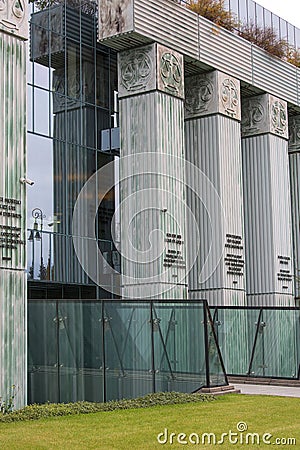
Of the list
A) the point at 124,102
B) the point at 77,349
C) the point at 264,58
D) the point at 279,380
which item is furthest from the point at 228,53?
the point at 77,349

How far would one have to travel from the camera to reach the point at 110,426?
463 inches

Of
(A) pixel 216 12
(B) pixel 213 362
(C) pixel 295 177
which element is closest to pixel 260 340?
(B) pixel 213 362

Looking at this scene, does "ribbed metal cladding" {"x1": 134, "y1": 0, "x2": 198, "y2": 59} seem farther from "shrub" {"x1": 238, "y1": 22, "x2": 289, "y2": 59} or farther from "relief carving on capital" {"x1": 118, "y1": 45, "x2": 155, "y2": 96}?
"shrub" {"x1": 238, "y1": 22, "x2": 289, "y2": 59}

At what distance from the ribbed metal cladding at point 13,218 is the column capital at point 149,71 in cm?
640

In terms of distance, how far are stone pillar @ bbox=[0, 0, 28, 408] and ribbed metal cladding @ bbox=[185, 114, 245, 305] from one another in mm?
9221

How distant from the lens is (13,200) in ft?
53.8

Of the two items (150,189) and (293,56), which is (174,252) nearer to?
(150,189)

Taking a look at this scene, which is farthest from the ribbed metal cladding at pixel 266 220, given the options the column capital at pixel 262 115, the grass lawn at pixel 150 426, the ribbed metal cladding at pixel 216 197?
the grass lawn at pixel 150 426

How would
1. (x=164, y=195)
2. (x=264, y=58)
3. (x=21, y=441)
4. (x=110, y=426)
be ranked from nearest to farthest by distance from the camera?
(x=21, y=441) → (x=110, y=426) → (x=164, y=195) → (x=264, y=58)

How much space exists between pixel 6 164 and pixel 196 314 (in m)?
Result: 5.03

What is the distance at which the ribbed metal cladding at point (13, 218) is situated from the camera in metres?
15.8

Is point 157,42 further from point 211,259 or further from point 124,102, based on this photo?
point 211,259

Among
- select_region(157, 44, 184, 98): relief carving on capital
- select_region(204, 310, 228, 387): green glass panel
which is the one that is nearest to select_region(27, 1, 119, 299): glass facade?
select_region(157, 44, 184, 98): relief carving on capital

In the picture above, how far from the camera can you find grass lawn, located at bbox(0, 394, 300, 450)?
1033 centimetres
